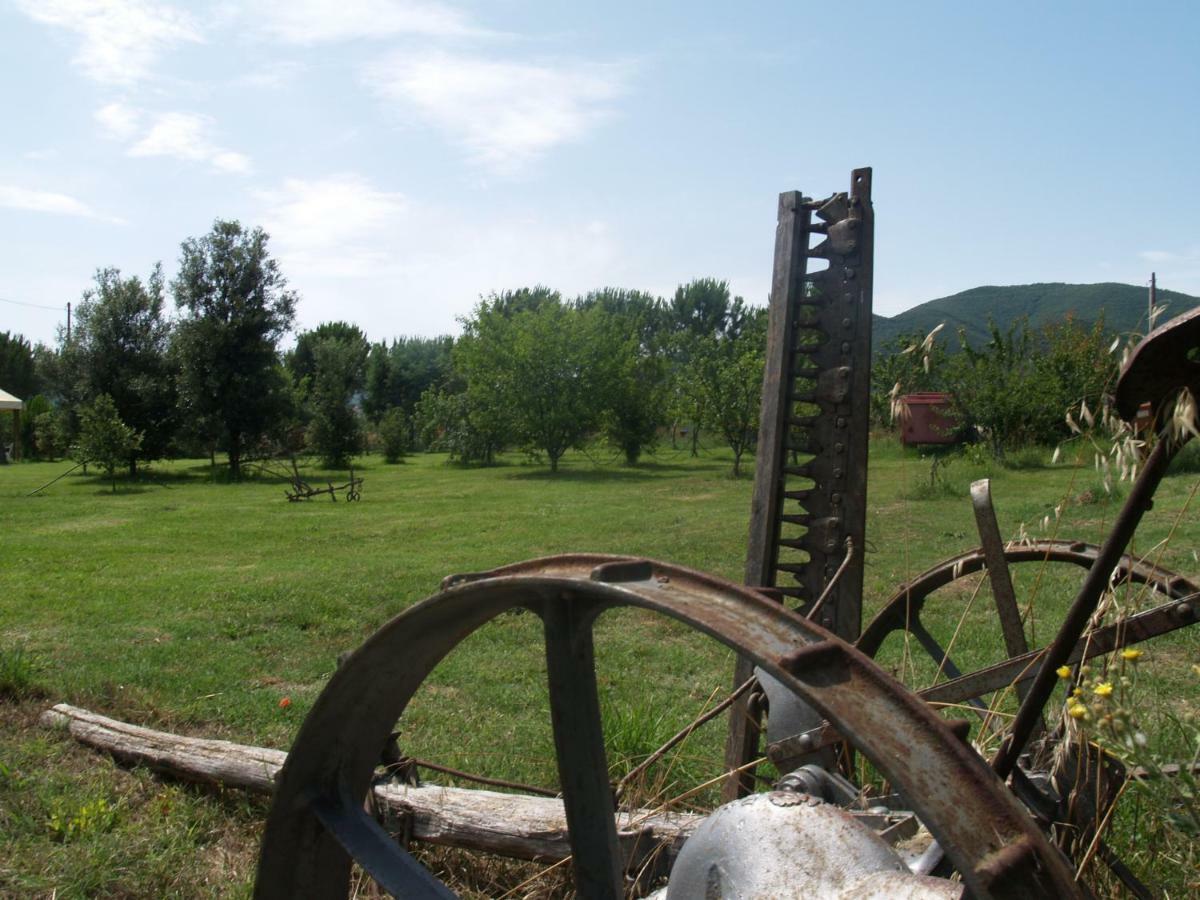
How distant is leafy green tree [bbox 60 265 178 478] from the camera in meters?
28.3

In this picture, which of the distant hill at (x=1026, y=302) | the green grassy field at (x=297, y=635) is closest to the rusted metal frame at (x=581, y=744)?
the green grassy field at (x=297, y=635)

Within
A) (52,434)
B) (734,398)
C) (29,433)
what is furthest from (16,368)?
(734,398)

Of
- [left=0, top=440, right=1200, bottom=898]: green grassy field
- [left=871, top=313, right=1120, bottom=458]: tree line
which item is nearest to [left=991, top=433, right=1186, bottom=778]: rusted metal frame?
[left=0, top=440, right=1200, bottom=898]: green grassy field

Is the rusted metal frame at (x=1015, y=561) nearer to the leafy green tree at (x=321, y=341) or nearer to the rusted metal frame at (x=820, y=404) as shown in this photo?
the rusted metal frame at (x=820, y=404)

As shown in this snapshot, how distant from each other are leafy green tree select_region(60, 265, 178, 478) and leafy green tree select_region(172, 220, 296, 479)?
1318 millimetres

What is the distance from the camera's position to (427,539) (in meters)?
13.1

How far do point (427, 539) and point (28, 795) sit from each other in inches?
375

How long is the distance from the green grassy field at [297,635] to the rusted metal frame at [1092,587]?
44cm

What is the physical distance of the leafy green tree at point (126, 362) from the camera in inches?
1114

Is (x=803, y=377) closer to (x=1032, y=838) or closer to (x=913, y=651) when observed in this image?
(x=1032, y=838)

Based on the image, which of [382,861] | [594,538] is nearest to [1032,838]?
[382,861]

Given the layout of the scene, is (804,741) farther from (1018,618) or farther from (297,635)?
(297,635)

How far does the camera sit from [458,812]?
311 centimetres

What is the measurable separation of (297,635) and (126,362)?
81.2ft
